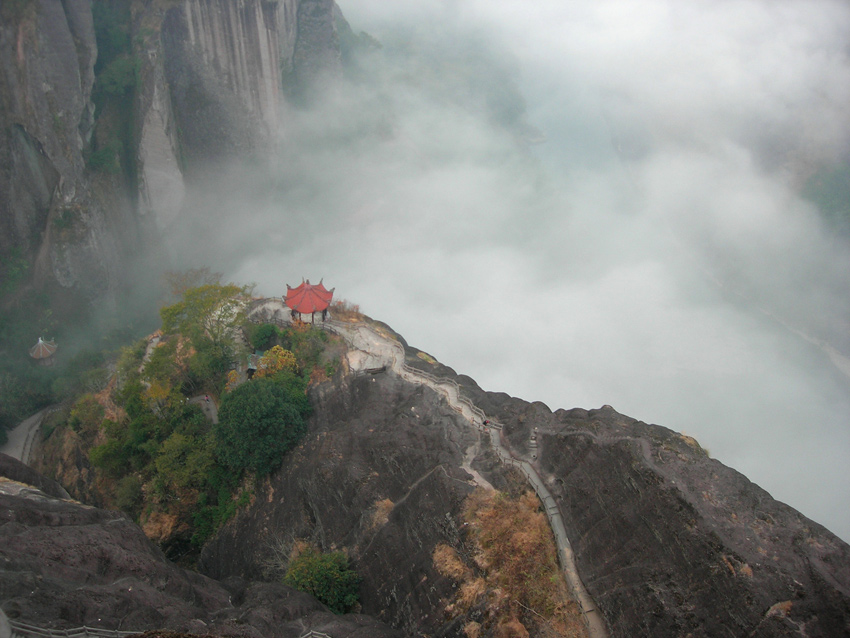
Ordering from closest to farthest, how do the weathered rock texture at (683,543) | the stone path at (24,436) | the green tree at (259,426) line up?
the weathered rock texture at (683,543), the green tree at (259,426), the stone path at (24,436)

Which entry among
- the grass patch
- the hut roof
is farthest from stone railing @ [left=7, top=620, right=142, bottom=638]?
the hut roof

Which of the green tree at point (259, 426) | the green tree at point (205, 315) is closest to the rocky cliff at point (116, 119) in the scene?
the green tree at point (205, 315)

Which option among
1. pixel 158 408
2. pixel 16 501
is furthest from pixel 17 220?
pixel 16 501

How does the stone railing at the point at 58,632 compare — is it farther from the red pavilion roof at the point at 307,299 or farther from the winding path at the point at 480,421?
the red pavilion roof at the point at 307,299

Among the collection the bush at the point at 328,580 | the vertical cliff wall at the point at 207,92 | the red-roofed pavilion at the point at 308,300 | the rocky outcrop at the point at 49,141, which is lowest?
the bush at the point at 328,580

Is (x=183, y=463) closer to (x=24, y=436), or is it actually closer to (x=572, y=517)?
(x=572, y=517)

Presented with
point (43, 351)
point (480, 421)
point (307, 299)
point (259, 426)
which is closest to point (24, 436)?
point (43, 351)
